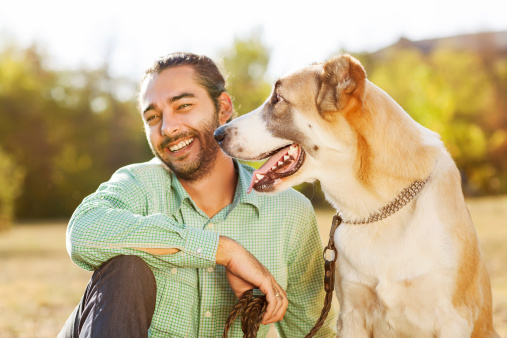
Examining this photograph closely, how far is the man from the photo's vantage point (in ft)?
8.18

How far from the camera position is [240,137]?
275 centimetres

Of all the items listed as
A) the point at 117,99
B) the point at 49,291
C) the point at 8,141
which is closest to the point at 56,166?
the point at 8,141

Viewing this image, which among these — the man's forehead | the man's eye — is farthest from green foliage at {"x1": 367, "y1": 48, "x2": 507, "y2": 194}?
the man's eye

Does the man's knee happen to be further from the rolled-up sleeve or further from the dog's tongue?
the dog's tongue

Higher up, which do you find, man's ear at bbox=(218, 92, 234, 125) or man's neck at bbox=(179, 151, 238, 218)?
man's ear at bbox=(218, 92, 234, 125)

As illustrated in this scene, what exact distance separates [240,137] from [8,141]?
30.7 m

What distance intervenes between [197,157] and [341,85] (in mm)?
997

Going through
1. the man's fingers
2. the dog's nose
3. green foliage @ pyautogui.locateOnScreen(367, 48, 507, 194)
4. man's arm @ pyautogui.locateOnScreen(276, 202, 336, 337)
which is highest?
the dog's nose

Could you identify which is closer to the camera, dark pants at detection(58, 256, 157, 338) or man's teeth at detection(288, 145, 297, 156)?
dark pants at detection(58, 256, 157, 338)

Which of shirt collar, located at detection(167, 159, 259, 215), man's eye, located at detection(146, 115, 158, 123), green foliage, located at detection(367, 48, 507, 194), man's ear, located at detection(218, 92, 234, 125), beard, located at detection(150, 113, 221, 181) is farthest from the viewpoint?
green foliage, located at detection(367, 48, 507, 194)

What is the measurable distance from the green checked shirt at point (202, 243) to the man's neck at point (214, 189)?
8 centimetres

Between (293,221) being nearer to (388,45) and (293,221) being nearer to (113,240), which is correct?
(113,240)

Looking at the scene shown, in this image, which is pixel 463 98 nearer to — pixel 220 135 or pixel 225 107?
pixel 225 107

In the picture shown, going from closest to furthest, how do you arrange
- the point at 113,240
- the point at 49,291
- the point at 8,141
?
the point at 113,240, the point at 49,291, the point at 8,141
